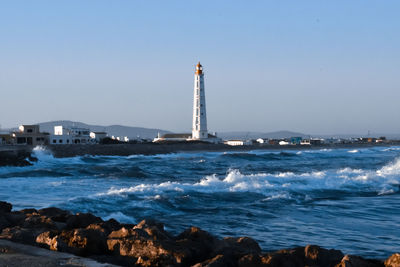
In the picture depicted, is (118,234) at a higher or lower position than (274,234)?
higher

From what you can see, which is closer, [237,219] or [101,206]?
[237,219]

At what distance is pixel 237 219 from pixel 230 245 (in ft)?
13.6

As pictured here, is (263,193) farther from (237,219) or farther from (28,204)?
(28,204)

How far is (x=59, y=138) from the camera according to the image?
190 ft

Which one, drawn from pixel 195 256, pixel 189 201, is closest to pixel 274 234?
pixel 195 256

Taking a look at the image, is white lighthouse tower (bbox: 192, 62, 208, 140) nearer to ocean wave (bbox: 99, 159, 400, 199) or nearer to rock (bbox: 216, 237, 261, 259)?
ocean wave (bbox: 99, 159, 400, 199)

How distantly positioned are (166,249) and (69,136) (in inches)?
2265

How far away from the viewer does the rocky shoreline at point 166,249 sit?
16.3ft

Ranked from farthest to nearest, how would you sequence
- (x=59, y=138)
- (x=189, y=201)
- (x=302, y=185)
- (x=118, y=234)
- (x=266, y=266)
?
(x=59, y=138) < (x=302, y=185) < (x=189, y=201) < (x=118, y=234) < (x=266, y=266)

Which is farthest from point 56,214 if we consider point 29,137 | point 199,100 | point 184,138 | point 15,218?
point 184,138

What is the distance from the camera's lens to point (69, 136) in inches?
2373

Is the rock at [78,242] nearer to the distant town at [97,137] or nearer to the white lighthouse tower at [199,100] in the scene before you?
the distant town at [97,137]

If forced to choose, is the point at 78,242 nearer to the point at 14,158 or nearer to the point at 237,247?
the point at 237,247

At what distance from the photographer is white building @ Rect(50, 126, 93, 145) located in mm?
57656
